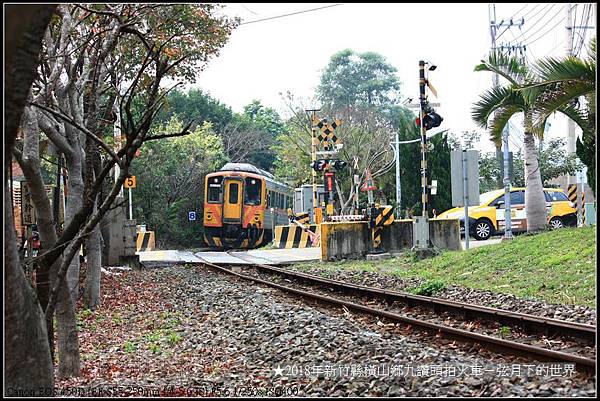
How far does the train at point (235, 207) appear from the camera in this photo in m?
27.8

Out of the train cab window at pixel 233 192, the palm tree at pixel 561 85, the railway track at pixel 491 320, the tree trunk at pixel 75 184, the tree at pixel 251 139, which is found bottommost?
the railway track at pixel 491 320

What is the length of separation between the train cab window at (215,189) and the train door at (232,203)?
253 millimetres

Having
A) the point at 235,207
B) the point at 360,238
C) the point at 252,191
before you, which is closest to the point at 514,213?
the point at 360,238

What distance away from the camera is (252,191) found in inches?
1108

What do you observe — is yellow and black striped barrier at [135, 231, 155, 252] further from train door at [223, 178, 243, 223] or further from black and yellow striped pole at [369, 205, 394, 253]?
black and yellow striped pole at [369, 205, 394, 253]

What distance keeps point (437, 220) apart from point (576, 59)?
5932 mm

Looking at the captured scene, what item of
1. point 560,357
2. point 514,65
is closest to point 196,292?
point 560,357

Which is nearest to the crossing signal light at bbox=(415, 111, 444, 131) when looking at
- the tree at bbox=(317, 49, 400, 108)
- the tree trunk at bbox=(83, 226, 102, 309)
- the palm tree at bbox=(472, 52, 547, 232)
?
the palm tree at bbox=(472, 52, 547, 232)

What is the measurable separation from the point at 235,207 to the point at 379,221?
11.2m

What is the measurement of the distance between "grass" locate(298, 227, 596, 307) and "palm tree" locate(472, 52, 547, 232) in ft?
4.85

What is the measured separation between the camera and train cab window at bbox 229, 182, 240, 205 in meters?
27.8

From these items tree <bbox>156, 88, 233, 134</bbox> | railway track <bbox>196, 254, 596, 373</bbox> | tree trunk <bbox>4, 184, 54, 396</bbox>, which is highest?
tree <bbox>156, 88, 233, 134</bbox>

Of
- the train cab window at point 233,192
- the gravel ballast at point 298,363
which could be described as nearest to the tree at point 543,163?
the train cab window at point 233,192

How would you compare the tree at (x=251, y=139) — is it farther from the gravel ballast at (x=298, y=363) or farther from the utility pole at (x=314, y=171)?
the gravel ballast at (x=298, y=363)
